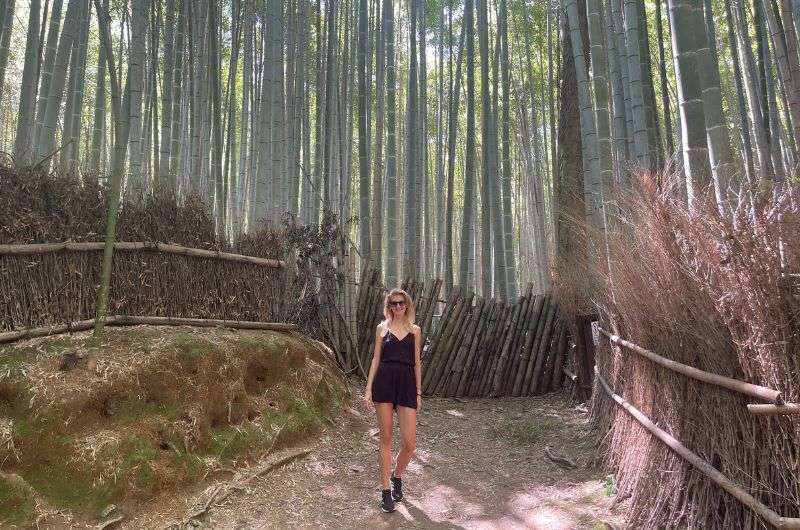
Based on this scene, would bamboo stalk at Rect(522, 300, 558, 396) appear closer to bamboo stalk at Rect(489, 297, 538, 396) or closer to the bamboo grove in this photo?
bamboo stalk at Rect(489, 297, 538, 396)

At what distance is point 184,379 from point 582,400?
3.60m

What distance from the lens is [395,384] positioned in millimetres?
3158

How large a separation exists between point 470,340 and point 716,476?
4.06m

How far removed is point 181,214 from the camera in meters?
4.16

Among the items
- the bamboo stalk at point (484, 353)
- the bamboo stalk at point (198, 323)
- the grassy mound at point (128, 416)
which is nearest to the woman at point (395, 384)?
the grassy mound at point (128, 416)

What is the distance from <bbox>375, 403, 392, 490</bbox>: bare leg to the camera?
3.11m

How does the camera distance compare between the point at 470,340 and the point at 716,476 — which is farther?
the point at 470,340

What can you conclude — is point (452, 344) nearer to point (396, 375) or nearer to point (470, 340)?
point (470, 340)

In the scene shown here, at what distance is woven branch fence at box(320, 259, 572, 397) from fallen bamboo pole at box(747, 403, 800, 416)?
420 cm

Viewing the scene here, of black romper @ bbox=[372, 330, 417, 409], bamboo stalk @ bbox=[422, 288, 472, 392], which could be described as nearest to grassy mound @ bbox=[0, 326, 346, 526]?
black romper @ bbox=[372, 330, 417, 409]

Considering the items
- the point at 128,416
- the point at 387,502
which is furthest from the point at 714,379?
the point at 128,416

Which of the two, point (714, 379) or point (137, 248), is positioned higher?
point (137, 248)

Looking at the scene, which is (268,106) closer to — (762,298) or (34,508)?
(34,508)

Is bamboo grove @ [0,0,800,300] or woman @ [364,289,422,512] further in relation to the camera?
bamboo grove @ [0,0,800,300]
